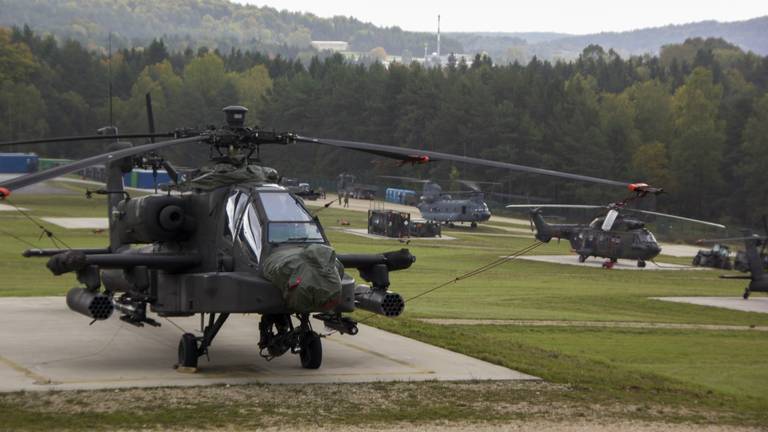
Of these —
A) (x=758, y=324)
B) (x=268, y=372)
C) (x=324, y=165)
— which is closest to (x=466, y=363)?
(x=268, y=372)

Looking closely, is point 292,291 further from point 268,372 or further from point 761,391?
point 761,391

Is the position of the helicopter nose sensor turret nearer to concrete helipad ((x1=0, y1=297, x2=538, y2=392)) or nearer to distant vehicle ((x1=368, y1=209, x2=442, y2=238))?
concrete helipad ((x1=0, y1=297, x2=538, y2=392))

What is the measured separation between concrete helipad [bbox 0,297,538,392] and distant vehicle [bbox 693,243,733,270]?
36.5 m

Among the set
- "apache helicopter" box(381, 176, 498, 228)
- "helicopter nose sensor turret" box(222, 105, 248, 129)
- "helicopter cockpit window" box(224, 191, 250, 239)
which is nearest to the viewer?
"helicopter cockpit window" box(224, 191, 250, 239)

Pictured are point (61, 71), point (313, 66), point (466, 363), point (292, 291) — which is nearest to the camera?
point (292, 291)

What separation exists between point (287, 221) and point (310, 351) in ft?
7.74

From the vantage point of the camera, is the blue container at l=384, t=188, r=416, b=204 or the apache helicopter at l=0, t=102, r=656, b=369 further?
the blue container at l=384, t=188, r=416, b=204

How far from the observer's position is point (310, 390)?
1650 centimetres

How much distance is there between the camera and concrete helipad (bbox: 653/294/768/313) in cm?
3506

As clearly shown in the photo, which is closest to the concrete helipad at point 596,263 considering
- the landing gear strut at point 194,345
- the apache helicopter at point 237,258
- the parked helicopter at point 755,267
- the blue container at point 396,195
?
the parked helicopter at point 755,267

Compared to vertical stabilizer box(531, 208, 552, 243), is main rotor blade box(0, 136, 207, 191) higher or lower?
higher

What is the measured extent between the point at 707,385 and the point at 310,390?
661 centimetres

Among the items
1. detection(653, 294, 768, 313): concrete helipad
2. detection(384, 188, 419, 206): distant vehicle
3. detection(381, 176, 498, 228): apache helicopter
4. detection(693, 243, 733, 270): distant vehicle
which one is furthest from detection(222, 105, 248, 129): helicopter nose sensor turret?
detection(384, 188, 419, 206): distant vehicle

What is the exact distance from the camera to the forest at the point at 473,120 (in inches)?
4181
